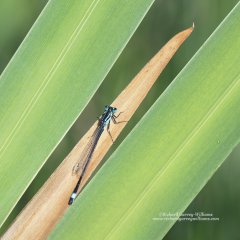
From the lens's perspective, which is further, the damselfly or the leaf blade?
the damselfly

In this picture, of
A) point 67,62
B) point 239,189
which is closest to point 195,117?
point 67,62

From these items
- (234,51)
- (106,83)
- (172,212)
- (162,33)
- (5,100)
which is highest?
(162,33)

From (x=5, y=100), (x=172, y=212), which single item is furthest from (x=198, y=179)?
(x=5, y=100)

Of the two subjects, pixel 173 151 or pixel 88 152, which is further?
pixel 88 152

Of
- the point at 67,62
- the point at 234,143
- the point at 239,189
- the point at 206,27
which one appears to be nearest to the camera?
the point at 234,143

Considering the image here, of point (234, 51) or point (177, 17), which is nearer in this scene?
point (234, 51)

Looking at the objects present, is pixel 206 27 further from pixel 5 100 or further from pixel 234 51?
pixel 5 100

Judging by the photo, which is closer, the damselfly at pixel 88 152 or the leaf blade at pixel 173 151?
the leaf blade at pixel 173 151

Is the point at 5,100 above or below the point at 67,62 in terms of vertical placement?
below

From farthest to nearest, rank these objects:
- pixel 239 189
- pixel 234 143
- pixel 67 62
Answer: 1. pixel 239 189
2. pixel 67 62
3. pixel 234 143
